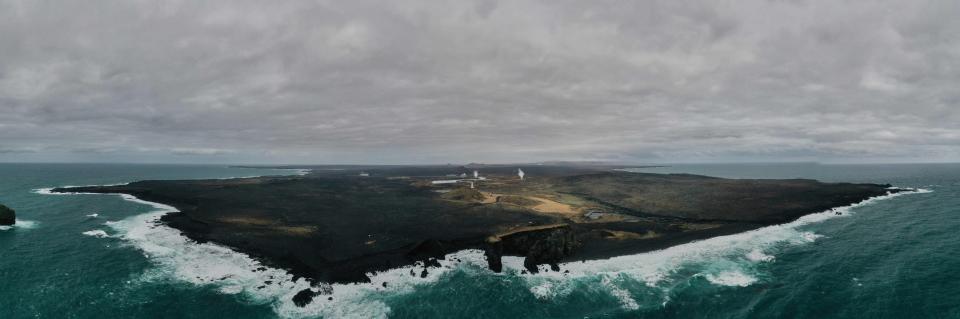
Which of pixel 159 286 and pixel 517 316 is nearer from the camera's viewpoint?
pixel 517 316

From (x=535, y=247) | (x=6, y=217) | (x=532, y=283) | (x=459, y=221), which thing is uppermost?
(x=6, y=217)

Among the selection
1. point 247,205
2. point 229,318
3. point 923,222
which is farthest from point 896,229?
point 247,205

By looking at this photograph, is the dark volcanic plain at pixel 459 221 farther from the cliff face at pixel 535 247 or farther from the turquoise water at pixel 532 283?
the turquoise water at pixel 532 283

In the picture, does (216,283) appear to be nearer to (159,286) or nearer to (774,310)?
(159,286)

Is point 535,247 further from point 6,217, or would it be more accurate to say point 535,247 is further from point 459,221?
point 6,217

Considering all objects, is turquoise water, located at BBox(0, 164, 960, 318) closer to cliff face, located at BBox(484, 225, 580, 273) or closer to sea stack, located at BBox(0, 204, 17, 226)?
cliff face, located at BBox(484, 225, 580, 273)

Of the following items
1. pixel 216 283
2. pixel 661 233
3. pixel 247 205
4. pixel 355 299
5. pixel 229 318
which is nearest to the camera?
pixel 229 318

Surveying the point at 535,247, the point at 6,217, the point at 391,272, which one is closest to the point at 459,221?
the point at 535,247
